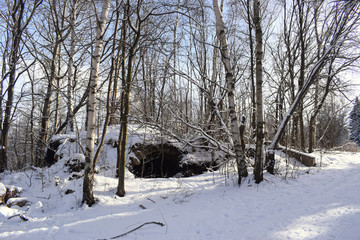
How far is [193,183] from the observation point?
6035 mm

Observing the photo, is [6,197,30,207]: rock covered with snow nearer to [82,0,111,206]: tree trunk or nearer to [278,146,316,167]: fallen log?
[82,0,111,206]: tree trunk

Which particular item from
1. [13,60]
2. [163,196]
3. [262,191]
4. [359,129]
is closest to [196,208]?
[163,196]

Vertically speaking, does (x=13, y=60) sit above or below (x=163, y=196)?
above

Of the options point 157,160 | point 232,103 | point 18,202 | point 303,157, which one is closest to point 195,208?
point 232,103

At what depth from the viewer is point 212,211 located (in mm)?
4129

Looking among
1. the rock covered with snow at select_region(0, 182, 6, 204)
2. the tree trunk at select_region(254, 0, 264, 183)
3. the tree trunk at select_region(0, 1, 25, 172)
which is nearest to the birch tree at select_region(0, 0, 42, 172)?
the tree trunk at select_region(0, 1, 25, 172)

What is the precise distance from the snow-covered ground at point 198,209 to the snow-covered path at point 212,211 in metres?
0.01

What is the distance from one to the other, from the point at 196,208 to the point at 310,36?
10238mm

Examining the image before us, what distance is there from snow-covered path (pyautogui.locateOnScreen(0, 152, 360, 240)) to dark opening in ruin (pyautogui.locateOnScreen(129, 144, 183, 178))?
2090 mm

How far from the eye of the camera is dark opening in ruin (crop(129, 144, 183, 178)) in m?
8.18

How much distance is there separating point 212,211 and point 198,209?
1.07ft

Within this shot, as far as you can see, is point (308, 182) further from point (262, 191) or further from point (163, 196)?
point (163, 196)

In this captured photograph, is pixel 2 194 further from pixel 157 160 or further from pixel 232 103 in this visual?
pixel 232 103

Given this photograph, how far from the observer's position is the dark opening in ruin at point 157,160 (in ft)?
26.8
